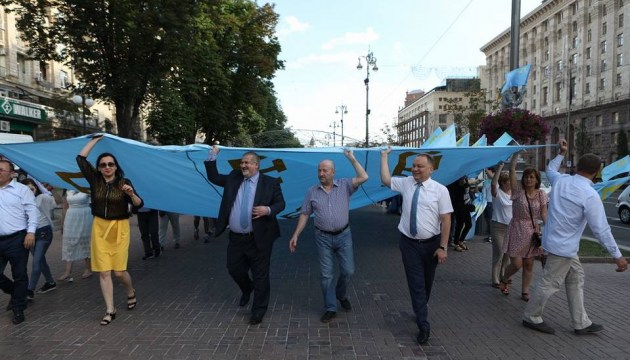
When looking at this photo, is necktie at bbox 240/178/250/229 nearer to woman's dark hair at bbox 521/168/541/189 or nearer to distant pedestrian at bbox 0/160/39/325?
distant pedestrian at bbox 0/160/39/325

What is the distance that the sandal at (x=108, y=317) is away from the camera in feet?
16.4

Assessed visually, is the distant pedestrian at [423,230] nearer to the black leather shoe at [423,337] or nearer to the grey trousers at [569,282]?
the black leather shoe at [423,337]

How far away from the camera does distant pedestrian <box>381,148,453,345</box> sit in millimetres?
4445

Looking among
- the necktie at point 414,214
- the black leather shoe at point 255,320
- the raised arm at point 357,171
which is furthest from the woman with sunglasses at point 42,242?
the necktie at point 414,214

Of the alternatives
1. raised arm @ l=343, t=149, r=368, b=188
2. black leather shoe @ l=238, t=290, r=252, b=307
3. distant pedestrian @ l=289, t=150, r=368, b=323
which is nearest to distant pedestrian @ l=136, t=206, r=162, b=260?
black leather shoe @ l=238, t=290, r=252, b=307

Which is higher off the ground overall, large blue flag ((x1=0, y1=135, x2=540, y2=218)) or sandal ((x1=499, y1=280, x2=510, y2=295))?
large blue flag ((x1=0, y1=135, x2=540, y2=218))

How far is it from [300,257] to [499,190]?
13.3 ft

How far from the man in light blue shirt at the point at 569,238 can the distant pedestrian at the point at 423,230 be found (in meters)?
1.22

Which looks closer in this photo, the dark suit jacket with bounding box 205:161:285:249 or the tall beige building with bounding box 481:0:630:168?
the dark suit jacket with bounding box 205:161:285:249

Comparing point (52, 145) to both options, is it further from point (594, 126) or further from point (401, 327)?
point (594, 126)

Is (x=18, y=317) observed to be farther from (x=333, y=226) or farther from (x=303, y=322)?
(x=333, y=226)

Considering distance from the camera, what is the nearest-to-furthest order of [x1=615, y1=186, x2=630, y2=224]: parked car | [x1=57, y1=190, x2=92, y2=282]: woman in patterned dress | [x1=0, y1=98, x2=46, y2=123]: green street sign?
[x1=57, y1=190, x2=92, y2=282]: woman in patterned dress, [x1=615, y1=186, x2=630, y2=224]: parked car, [x1=0, y1=98, x2=46, y2=123]: green street sign

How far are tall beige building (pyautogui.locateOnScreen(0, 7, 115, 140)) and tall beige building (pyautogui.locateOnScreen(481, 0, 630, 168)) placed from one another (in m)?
44.0

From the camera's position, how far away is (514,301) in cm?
588
